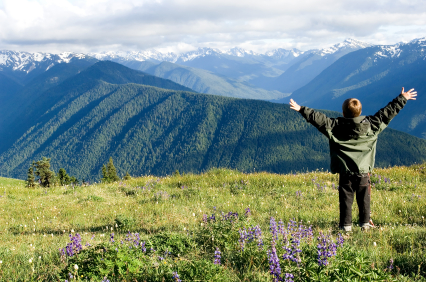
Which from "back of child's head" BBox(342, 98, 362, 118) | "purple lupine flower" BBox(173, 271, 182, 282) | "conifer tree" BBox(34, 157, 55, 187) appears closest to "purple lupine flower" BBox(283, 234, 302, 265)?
"purple lupine flower" BBox(173, 271, 182, 282)

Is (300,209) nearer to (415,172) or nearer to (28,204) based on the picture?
(415,172)

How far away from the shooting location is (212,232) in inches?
211

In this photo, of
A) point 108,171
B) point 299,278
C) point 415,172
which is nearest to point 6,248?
point 299,278

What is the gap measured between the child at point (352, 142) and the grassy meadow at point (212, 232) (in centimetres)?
80

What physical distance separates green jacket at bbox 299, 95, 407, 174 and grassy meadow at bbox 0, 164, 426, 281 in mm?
1347

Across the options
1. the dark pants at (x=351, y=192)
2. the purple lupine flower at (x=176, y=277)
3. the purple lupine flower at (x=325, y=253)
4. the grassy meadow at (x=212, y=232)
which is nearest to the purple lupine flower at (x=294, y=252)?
the grassy meadow at (x=212, y=232)

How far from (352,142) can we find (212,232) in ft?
10.7

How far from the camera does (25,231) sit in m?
7.39

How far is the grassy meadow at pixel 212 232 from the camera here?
3.77 metres

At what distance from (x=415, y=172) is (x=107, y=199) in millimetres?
12473

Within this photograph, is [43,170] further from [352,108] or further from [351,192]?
[352,108]

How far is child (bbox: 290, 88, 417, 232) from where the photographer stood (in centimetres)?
568

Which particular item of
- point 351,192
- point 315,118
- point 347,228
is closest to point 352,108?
point 315,118

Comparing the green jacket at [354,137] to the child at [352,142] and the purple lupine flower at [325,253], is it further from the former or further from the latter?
the purple lupine flower at [325,253]
